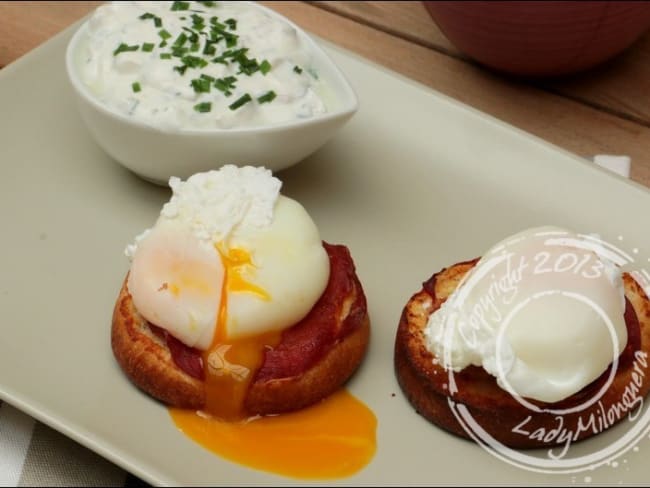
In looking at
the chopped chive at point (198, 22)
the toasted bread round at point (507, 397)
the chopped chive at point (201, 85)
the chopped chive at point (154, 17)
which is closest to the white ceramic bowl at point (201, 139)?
the chopped chive at point (201, 85)

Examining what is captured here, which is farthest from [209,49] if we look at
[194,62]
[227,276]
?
[227,276]

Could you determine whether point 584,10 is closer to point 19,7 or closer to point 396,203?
point 396,203

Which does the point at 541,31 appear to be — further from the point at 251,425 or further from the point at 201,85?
the point at 251,425

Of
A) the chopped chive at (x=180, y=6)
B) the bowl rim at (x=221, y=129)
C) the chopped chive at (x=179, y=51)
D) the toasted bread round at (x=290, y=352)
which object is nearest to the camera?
the toasted bread round at (x=290, y=352)

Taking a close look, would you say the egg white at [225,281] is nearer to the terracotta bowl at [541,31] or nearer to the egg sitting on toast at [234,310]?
the egg sitting on toast at [234,310]

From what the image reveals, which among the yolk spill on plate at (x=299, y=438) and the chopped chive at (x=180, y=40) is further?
the chopped chive at (x=180, y=40)

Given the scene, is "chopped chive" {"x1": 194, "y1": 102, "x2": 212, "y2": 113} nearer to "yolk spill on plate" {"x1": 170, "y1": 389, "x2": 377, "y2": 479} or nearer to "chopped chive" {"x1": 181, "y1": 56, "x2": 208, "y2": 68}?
"chopped chive" {"x1": 181, "y1": 56, "x2": 208, "y2": 68}

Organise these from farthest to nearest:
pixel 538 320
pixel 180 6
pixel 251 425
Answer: pixel 180 6 < pixel 251 425 < pixel 538 320
